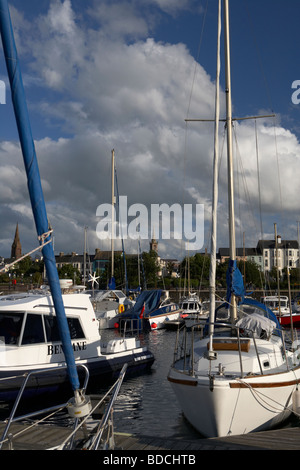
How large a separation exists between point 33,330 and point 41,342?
1.65 feet

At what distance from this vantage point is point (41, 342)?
15.2 meters

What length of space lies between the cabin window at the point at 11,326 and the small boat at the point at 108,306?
23905 millimetres

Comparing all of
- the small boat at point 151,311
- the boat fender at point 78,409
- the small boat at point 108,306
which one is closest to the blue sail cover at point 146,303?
the small boat at point 151,311

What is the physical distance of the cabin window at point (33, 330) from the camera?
49.1 feet

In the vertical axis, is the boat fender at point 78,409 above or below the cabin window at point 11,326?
below

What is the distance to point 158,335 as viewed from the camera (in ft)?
120

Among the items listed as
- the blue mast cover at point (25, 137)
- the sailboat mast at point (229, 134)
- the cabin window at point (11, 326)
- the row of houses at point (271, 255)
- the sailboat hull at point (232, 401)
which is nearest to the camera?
the blue mast cover at point (25, 137)

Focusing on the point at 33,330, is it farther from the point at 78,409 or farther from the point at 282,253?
the point at 282,253

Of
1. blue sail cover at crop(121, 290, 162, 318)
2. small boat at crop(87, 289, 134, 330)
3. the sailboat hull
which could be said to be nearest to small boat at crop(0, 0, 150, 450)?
the sailboat hull

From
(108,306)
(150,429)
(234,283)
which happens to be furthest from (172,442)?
(108,306)

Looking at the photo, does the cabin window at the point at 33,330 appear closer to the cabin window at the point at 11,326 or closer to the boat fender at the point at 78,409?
the cabin window at the point at 11,326
